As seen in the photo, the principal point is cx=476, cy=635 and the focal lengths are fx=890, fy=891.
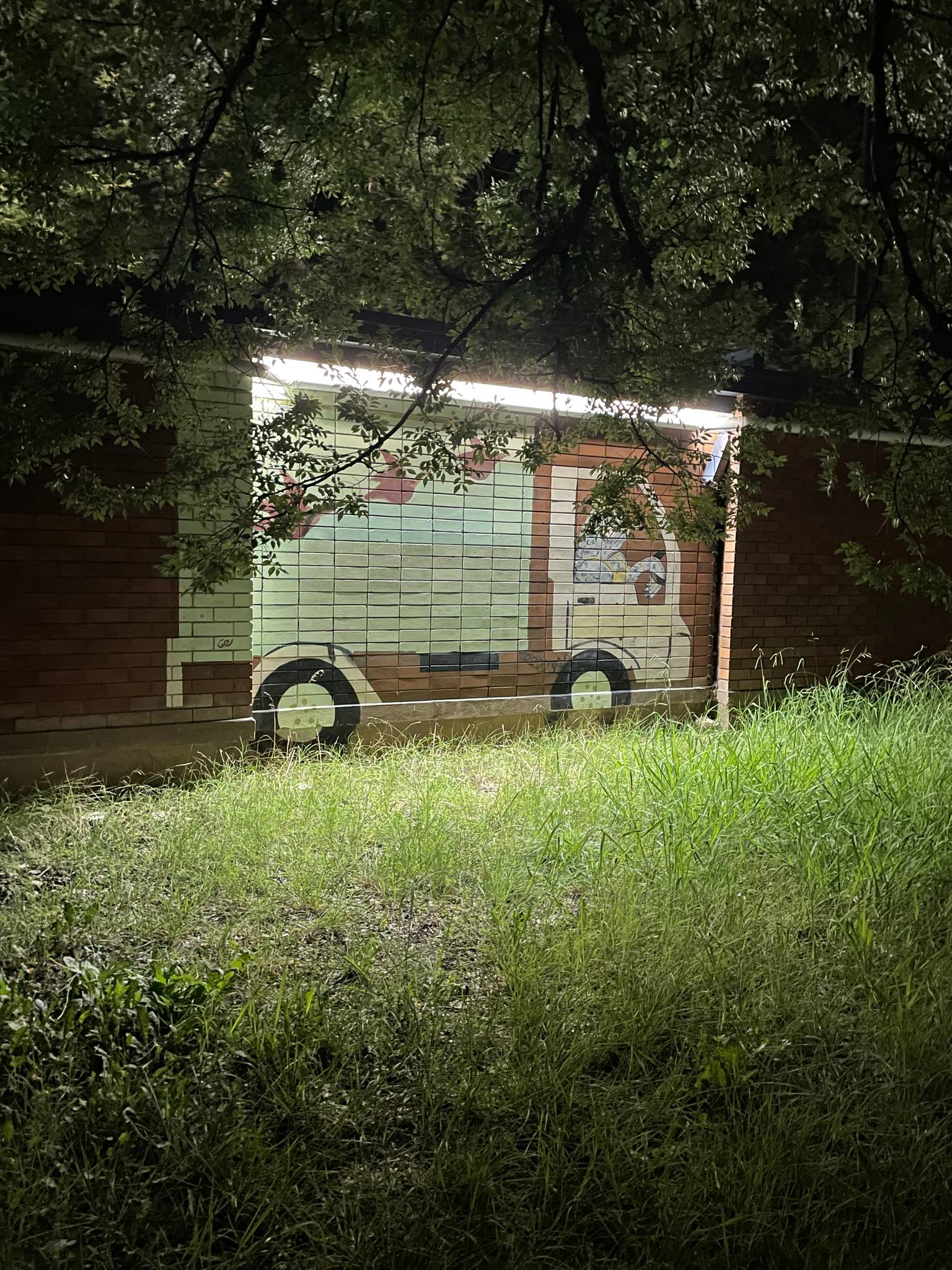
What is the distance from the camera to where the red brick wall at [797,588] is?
841 centimetres

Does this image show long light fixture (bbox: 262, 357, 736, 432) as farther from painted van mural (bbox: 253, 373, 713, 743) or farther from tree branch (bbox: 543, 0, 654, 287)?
tree branch (bbox: 543, 0, 654, 287)

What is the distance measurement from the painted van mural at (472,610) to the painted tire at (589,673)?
1cm

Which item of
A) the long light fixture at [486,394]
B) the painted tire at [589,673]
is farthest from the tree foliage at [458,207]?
the painted tire at [589,673]

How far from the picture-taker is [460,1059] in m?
2.86

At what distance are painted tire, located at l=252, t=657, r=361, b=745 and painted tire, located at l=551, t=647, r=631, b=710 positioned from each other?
1.96m

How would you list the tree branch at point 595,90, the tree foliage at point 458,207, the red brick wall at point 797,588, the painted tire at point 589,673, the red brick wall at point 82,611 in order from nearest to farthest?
the tree branch at point 595,90
the tree foliage at point 458,207
the red brick wall at point 82,611
the painted tire at point 589,673
the red brick wall at point 797,588

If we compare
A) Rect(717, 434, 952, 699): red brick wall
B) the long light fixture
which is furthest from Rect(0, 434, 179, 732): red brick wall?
Rect(717, 434, 952, 699): red brick wall

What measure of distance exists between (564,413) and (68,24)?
4.10 m

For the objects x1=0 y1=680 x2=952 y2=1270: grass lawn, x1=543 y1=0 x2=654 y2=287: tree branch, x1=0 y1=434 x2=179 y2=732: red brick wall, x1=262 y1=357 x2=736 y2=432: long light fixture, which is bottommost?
x1=0 y1=680 x2=952 y2=1270: grass lawn

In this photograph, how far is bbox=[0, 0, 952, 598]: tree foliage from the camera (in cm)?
347

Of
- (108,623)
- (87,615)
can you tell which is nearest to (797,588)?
(108,623)

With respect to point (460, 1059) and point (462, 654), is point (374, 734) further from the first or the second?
point (460, 1059)

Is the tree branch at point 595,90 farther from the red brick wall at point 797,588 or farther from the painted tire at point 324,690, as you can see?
the red brick wall at point 797,588

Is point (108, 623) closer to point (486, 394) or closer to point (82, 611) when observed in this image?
point (82, 611)
